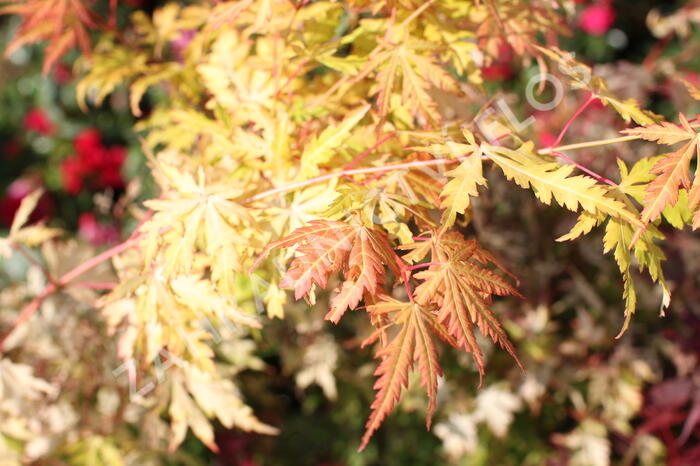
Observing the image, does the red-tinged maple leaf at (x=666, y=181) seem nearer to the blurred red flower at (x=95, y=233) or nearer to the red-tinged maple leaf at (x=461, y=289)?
the red-tinged maple leaf at (x=461, y=289)

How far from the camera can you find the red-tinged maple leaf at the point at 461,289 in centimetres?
73

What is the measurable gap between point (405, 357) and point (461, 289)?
0.36 feet

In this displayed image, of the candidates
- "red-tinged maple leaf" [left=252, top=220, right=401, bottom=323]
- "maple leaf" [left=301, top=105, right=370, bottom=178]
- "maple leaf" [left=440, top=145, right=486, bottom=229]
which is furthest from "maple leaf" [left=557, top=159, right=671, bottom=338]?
"maple leaf" [left=301, top=105, right=370, bottom=178]

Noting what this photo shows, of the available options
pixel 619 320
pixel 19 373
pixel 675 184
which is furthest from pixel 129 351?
pixel 619 320

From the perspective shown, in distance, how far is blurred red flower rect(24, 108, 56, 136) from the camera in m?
3.31

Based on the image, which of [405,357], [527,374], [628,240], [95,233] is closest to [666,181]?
[628,240]

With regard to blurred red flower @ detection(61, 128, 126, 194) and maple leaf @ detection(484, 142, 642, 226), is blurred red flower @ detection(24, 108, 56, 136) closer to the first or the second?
blurred red flower @ detection(61, 128, 126, 194)

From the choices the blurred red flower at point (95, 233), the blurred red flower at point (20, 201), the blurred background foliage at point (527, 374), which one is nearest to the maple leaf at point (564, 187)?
the blurred background foliage at point (527, 374)

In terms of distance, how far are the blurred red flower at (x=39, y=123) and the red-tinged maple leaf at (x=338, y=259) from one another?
3117 millimetres

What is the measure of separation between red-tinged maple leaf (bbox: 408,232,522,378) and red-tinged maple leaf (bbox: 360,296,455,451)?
0.07 ft

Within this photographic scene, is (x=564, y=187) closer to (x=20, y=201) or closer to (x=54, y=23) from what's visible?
(x=54, y=23)

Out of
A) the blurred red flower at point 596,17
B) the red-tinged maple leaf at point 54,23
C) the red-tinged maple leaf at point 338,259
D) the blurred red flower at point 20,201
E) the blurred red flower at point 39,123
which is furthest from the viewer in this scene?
the blurred red flower at point 39,123

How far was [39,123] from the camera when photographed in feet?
10.9

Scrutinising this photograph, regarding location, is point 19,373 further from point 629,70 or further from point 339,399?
point 629,70
